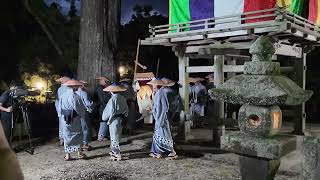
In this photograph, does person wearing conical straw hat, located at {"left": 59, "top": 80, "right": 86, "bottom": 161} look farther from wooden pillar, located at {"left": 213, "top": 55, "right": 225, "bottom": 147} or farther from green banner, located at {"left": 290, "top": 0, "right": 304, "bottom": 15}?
green banner, located at {"left": 290, "top": 0, "right": 304, "bottom": 15}

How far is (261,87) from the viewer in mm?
5438

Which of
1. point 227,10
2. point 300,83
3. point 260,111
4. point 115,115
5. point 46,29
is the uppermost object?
point 46,29

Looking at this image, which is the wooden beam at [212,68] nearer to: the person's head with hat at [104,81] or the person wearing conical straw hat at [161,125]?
the person wearing conical straw hat at [161,125]

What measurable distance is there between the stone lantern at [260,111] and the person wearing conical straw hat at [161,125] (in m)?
3.96

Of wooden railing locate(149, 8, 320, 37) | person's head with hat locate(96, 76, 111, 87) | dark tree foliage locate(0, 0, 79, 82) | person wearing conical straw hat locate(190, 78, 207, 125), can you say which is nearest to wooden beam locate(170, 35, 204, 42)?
wooden railing locate(149, 8, 320, 37)

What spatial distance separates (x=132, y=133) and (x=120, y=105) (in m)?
4.28

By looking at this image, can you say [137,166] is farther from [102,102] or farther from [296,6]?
[296,6]

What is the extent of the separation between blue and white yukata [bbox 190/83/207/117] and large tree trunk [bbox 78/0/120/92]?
14.3 feet

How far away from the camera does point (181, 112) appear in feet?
41.0

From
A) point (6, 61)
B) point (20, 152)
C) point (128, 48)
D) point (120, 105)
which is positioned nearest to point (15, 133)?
point (20, 152)

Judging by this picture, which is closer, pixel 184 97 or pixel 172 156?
pixel 172 156

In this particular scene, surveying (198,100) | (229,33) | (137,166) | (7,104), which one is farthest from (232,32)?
(198,100)

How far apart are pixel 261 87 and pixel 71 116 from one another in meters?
5.40

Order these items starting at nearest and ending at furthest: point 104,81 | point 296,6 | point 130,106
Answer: point 296,6
point 104,81
point 130,106
